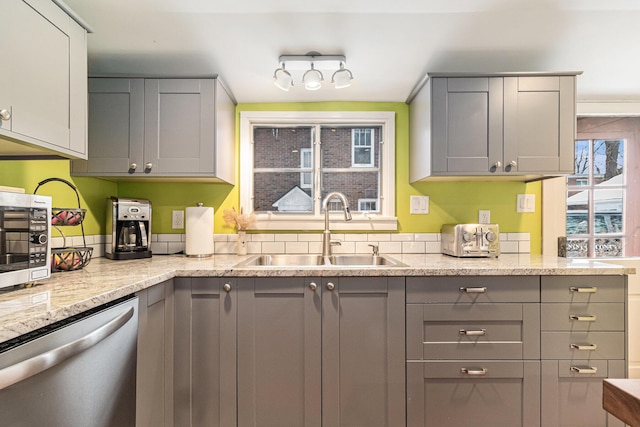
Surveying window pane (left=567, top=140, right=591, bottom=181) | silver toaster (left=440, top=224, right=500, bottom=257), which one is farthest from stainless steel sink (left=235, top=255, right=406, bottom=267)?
window pane (left=567, top=140, right=591, bottom=181)

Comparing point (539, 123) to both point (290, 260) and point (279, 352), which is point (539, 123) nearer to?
point (290, 260)

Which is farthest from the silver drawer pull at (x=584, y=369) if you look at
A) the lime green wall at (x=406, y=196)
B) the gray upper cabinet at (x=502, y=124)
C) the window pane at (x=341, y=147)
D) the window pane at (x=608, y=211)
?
the window pane at (x=341, y=147)

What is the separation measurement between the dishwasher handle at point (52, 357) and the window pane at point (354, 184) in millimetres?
1678

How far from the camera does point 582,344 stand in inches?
67.2

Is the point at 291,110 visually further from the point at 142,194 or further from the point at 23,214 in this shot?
the point at 23,214

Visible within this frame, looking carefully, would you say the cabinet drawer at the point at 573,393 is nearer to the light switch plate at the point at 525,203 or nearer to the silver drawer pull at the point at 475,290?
the silver drawer pull at the point at 475,290

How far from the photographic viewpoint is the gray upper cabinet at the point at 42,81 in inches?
44.9

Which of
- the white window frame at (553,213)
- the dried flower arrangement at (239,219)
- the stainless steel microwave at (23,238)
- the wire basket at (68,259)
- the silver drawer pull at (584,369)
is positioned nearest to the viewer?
the stainless steel microwave at (23,238)

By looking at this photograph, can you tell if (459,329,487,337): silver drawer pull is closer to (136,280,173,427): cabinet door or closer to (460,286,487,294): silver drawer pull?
(460,286,487,294): silver drawer pull

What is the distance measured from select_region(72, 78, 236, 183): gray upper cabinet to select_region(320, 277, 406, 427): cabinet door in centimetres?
105

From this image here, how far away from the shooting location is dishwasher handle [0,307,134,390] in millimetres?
786

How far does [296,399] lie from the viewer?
1.71m

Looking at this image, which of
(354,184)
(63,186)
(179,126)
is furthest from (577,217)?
(63,186)

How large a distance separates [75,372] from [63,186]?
1361 mm
